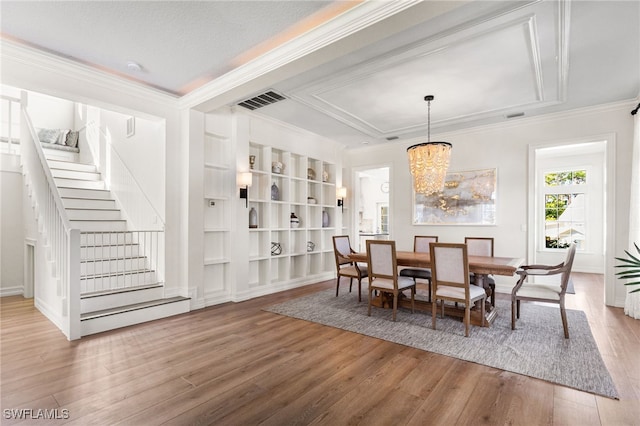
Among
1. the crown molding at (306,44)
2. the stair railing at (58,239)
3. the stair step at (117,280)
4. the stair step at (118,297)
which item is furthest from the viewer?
the stair step at (117,280)

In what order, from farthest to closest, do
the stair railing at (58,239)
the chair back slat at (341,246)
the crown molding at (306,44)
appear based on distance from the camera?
the chair back slat at (341,246) < the stair railing at (58,239) < the crown molding at (306,44)

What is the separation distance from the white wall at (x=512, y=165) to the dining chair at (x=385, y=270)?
2.45 metres

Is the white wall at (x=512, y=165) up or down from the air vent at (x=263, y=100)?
down

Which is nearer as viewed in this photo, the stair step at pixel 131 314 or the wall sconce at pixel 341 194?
the stair step at pixel 131 314

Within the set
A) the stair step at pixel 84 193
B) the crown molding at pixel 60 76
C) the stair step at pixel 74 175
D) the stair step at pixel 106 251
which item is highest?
the crown molding at pixel 60 76

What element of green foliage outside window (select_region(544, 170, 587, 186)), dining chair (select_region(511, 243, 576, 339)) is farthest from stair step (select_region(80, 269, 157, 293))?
green foliage outside window (select_region(544, 170, 587, 186))

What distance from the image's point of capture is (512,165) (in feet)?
17.3

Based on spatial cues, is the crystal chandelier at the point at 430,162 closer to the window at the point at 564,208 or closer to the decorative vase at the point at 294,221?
the decorative vase at the point at 294,221

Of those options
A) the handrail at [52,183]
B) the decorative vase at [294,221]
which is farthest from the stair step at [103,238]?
the decorative vase at [294,221]

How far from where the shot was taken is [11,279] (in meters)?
4.84

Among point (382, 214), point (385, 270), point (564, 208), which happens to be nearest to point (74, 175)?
point (385, 270)

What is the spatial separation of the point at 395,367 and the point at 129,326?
9.92ft

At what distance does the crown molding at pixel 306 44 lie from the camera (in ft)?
7.66

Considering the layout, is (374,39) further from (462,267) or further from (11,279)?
(11,279)
